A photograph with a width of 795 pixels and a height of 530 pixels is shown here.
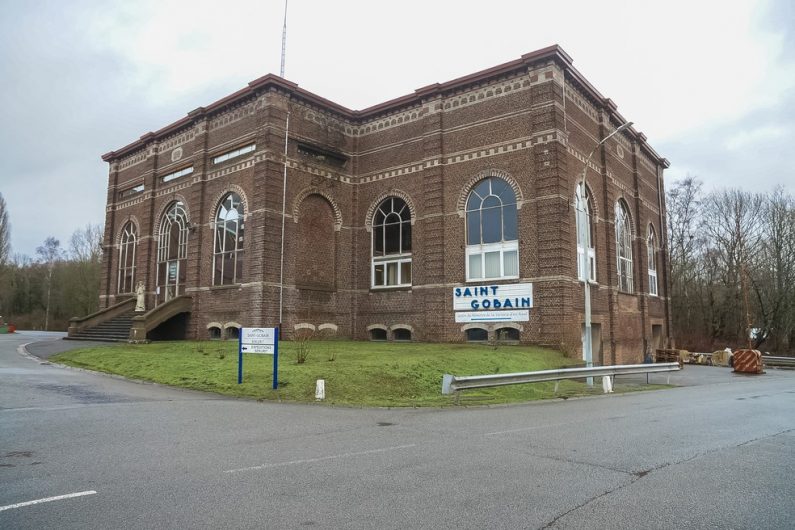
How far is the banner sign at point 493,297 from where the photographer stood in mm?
23344

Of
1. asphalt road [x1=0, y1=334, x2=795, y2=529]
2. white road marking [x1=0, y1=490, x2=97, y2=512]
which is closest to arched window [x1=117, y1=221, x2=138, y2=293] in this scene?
asphalt road [x1=0, y1=334, x2=795, y2=529]

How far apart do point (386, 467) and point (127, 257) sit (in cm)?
3579

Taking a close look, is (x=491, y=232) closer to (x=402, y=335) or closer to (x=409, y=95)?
(x=402, y=335)

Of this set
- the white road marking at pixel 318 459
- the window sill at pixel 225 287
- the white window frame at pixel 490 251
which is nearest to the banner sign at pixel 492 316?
the white window frame at pixel 490 251

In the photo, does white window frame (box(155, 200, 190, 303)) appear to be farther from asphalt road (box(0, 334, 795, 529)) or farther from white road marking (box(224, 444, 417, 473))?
white road marking (box(224, 444, 417, 473))

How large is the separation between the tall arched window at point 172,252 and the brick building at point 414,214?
14 cm

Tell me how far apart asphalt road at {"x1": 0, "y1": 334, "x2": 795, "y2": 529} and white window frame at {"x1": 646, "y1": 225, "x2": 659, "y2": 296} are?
→ 80.2 ft

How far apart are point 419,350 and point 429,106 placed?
12706 mm

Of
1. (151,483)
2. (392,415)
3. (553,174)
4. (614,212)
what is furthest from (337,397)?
(614,212)

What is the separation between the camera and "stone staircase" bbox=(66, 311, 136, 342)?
94.3 feet

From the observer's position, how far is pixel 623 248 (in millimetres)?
30719

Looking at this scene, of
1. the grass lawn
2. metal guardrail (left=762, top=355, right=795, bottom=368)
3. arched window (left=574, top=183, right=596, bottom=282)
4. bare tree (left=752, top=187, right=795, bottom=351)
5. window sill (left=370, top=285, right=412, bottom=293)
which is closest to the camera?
the grass lawn

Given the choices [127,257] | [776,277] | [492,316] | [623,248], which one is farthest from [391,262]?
[776,277]

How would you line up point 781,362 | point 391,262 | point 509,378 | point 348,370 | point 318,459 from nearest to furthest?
point 318,459 → point 509,378 → point 348,370 → point 391,262 → point 781,362
